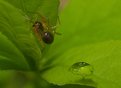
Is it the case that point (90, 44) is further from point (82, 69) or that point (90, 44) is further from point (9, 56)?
point (9, 56)

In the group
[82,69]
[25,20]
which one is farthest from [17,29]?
[82,69]

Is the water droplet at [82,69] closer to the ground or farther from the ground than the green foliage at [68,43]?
closer to the ground

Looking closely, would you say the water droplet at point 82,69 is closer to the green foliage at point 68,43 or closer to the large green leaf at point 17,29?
the green foliage at point 68,43

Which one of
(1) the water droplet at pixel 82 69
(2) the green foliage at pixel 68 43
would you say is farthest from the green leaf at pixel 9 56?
(1) the water droplet at pixel 82 69

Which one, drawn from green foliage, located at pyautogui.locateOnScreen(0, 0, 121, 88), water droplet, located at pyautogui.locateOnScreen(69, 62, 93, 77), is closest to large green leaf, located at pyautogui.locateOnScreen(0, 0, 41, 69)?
green foliage, located at pyautogui.locateOnScreen(0, 0, 121, 88)

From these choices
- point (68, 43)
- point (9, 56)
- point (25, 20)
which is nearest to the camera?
point (25, 20)

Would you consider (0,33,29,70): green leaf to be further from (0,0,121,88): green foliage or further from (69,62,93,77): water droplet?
(69,62,93,77): water droplet

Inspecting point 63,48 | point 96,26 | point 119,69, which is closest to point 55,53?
point 63,48

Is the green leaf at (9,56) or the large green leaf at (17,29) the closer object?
the large green leaf at (17,29)
